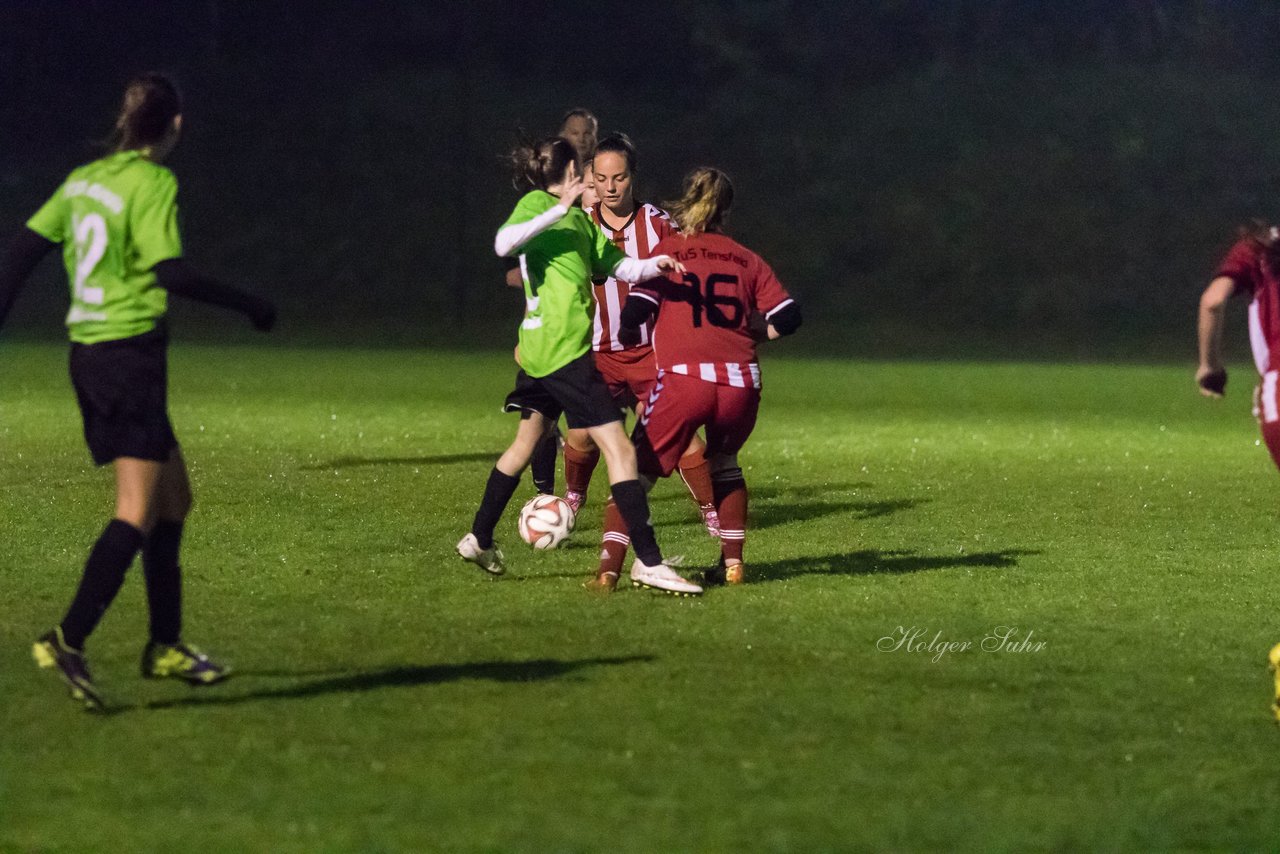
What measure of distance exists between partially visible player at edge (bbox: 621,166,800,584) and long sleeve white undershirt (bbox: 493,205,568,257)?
2.15ft

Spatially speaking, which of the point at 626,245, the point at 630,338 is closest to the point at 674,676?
the point at 626,245

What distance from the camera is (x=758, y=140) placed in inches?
1617

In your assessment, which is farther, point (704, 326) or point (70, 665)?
point (704, 326)

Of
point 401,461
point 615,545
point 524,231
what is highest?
point 524,231

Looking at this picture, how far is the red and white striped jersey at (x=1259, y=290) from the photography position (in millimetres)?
5547

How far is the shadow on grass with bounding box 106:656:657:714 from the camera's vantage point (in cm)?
573

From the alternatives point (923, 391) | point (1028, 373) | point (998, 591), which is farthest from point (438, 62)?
point (998, 591)

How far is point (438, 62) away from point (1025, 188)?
13839 mm

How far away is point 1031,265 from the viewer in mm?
36625

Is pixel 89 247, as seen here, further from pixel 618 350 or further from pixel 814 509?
pixel 814 509

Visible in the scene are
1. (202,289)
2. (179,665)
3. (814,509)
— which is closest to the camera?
(202,289)

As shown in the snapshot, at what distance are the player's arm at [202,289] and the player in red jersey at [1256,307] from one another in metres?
2.68

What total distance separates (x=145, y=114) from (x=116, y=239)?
1.29ft

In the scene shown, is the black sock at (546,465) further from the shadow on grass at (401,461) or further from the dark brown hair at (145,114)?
the dark brown hair at (145,114)
